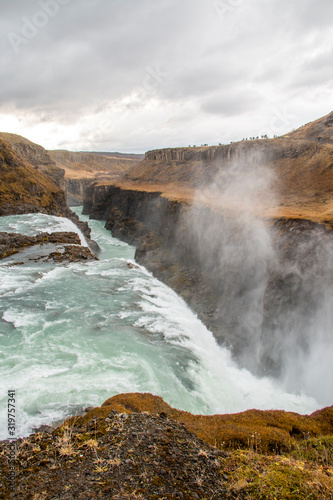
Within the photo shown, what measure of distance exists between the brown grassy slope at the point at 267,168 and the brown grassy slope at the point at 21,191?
2514 centimetres

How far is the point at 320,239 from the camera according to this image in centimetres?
1994

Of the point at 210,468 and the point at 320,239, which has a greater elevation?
the point at 320,239

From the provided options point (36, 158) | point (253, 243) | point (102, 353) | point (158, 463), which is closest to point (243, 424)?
point (158, 463)

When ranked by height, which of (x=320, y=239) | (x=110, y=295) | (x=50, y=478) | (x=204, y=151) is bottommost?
(x=110, y=295)

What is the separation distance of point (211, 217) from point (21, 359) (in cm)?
2737

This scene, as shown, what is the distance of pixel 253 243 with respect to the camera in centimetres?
2616

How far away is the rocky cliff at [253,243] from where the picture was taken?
63.3 ft

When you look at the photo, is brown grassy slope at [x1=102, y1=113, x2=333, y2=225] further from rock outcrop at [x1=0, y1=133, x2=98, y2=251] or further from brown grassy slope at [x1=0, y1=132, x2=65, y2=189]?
rock outcrop at [x1=0, y1=133, x2=98, y2=251]

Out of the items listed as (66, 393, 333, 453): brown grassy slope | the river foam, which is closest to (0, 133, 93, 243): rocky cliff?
the river foam

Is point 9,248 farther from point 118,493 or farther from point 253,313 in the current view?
point 118,493

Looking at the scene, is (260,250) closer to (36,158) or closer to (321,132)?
(321,132)

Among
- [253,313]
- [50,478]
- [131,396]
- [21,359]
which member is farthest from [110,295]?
[50,478]

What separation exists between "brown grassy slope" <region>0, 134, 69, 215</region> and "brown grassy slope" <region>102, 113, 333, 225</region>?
82.5ft

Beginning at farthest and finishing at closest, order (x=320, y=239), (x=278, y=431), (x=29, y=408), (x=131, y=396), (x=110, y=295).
Result: (x=110, y=295), (x=320, y=239), (x=29, y=408), (x=131, y=396), (x=278, y=431)
